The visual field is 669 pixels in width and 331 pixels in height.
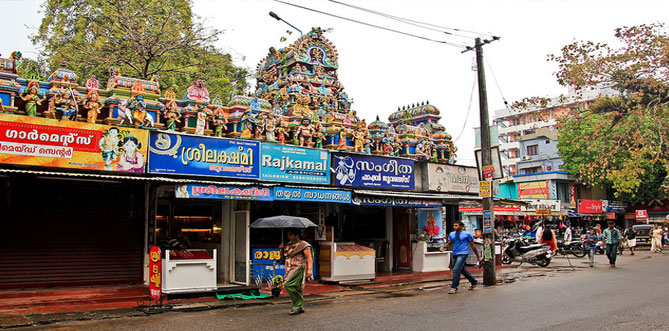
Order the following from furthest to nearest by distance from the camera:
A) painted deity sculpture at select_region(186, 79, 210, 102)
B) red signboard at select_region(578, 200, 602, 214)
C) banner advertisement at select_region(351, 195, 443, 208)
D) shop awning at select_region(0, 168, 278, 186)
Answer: red signboard at select_region(578, 200, 602, 214)
banner advertisement at select_region(351, 195, 443, 208)
painted deity sculpture at select_region(186, 79, 210, 102)
shop awning at select_region(0, 168, 278, 186)

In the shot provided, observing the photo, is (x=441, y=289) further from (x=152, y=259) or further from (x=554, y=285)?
(x=152, y=259)

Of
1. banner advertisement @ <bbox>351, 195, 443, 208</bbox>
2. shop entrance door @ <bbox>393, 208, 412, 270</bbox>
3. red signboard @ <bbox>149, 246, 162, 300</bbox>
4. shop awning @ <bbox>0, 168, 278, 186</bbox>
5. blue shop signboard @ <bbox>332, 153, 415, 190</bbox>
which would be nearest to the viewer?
red signboard @ <bbox>149, 246, 162, 300</bbox>

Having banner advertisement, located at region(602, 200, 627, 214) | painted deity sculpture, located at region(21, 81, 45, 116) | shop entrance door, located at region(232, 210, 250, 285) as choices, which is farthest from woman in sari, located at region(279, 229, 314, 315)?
banner advertisement, located at region(602, 200, 627, 214)

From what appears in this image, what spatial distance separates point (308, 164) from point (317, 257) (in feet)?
9.24

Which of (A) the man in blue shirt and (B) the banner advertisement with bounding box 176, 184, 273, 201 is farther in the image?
(A) the man in blue shirt

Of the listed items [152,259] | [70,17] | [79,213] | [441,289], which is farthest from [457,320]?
[70,17]

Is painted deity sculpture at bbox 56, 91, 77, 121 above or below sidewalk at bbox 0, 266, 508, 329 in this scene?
above

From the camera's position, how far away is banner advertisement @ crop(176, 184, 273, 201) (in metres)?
12.5

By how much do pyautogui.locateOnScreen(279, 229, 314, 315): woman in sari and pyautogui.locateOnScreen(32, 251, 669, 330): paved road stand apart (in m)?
0.34

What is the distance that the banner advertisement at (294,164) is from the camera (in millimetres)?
14859

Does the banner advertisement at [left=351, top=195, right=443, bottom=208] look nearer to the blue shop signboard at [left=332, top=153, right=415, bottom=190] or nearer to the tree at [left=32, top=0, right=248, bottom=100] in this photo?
the blue shop signboard at [left=332, top=153, right=415, bottom=190]

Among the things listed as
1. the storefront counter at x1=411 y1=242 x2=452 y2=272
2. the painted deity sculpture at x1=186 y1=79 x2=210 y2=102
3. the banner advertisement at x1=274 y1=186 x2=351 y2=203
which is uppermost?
the painted deity sculpture at x1=186 y1=79 x2=210 y2=102

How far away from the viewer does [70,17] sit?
24000 millimetres

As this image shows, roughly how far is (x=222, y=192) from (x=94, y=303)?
3747 millimetres
